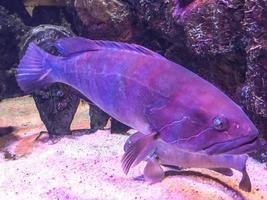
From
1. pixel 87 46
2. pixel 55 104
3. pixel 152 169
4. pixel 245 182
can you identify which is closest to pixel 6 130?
pixel 55 104

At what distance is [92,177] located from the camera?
328 cm

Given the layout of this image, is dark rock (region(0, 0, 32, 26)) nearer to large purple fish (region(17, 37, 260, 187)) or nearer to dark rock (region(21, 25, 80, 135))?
dark rock (region(21, 25, 80, 135))

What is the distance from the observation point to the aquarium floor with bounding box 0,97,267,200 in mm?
2975

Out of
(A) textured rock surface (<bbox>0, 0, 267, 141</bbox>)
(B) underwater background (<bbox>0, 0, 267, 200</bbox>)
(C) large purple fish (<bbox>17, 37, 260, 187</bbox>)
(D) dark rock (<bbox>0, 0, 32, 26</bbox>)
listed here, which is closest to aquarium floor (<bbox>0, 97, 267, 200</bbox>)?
(B) underwater background (<bbox>0, 0, 267, 200</bbox>)

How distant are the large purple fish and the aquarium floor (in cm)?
A: 115

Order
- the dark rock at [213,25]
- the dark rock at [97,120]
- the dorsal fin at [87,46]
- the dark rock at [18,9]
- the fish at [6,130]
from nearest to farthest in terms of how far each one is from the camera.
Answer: the dorsal fin at [87,46] < the dark rock at [213,25] < the dark rock at [97,120] < the fish at [6,130] < the dark rock at [18,9]

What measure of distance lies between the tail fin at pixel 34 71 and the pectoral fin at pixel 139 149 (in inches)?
35.9

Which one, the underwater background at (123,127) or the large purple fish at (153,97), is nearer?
the large purple fish at (153,97)

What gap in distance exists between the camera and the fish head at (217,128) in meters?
1.62

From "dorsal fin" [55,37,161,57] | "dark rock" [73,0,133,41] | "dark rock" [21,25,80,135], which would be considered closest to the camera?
"dorsal fin" [55,37,161,57]

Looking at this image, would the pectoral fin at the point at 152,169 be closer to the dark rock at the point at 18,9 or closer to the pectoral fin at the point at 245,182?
the pectoral fin at the point at 245,182

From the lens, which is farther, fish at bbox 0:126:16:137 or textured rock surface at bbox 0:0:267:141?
fish at bbox 0:126:16:137

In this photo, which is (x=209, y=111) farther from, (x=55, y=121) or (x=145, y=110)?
(x=55, y=121)

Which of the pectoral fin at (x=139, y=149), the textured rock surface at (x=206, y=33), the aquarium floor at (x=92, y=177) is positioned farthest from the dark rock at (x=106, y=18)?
the pectoral fin at (x=139, y=149)
